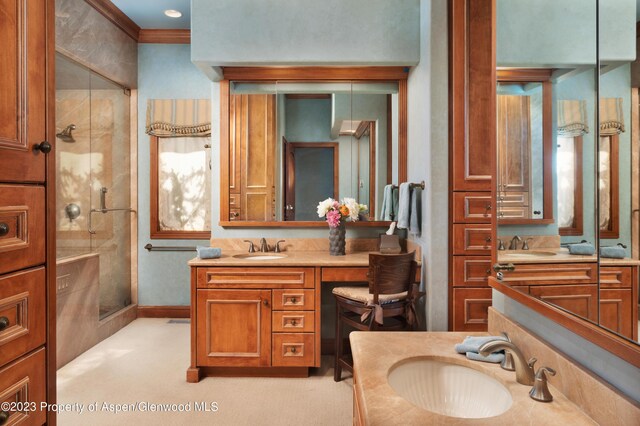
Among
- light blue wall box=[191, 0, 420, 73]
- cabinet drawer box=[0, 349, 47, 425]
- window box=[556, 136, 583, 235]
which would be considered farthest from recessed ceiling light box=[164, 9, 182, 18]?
window box=[556, 136, 583, 235]

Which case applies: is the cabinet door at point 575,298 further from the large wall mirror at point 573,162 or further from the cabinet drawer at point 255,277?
the cabinet drawer at point 255,277

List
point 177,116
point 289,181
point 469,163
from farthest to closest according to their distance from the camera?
1. point 177,116
2. point 289,181
3. point 469,163

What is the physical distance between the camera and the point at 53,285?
1217 mm

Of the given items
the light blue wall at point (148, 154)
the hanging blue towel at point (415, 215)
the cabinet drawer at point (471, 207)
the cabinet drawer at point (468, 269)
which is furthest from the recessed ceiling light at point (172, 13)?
the cabinet drawer at point (468, 269)

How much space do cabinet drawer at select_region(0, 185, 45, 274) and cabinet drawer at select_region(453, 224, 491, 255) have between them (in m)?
2.23

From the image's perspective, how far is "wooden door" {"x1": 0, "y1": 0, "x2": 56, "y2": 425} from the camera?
101 cm

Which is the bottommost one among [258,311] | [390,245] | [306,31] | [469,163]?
[258,311]

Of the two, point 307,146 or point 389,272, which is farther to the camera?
point 307,146

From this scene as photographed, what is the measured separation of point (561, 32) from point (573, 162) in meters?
0.34

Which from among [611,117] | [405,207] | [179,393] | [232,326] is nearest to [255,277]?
[232,326]

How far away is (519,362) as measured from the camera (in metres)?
0.99

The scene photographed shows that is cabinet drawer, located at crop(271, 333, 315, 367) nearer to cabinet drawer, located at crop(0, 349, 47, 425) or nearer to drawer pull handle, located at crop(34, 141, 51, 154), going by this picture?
cabinet drawer, located at crop(0, 349, 47, 425)

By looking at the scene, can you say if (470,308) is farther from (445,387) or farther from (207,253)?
(207,253)

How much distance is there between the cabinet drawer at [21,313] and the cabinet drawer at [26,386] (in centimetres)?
3
